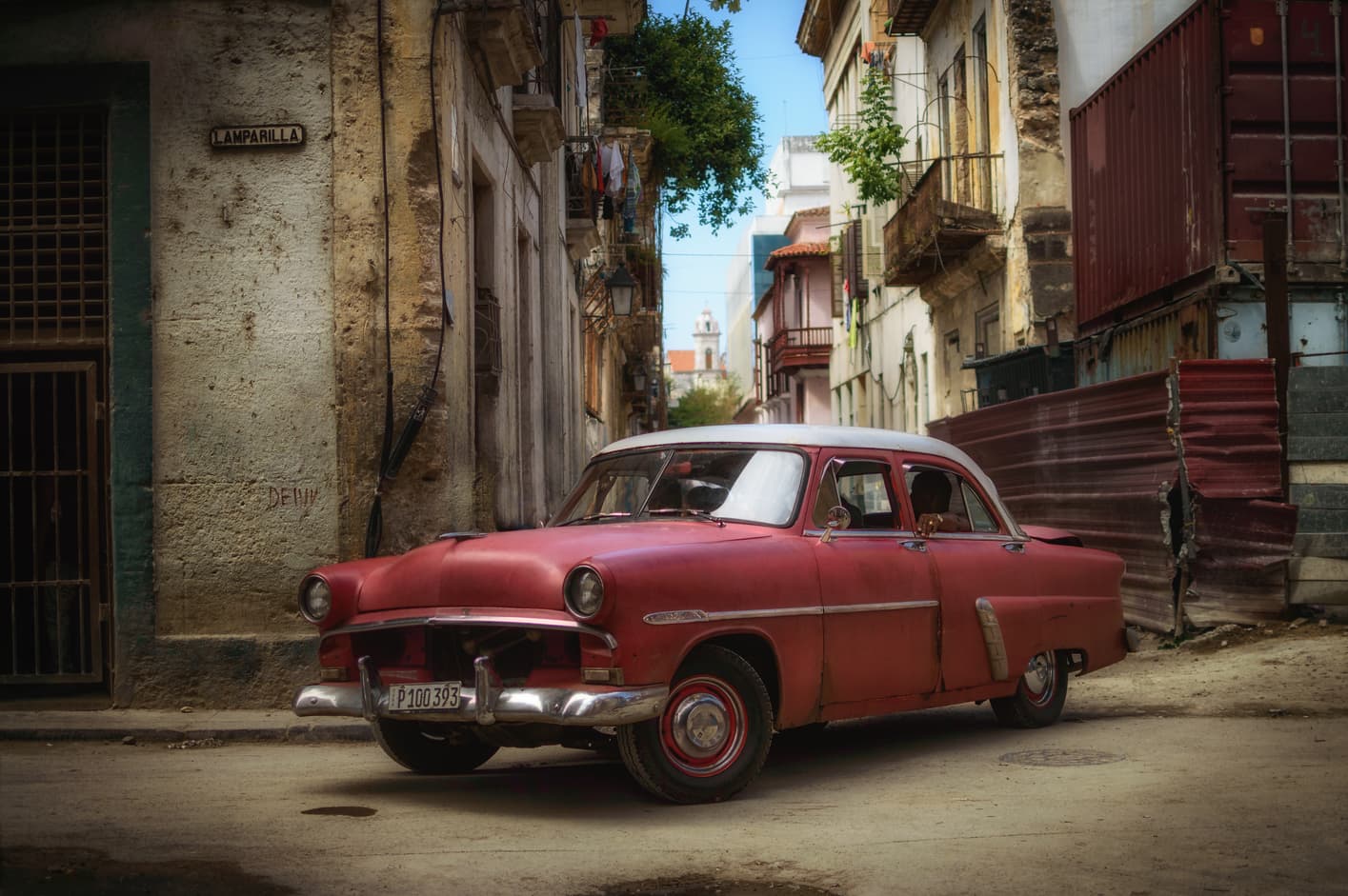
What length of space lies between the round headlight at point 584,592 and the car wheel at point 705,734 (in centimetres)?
48

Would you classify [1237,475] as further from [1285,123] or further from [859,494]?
[859,494]

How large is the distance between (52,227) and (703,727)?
5933 mm

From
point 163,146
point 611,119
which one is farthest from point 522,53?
point 611,119

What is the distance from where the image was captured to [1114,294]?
15.5 meters

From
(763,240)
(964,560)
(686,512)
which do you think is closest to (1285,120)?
(964,560)

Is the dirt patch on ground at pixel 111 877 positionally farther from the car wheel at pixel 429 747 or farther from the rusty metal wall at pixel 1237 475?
the rusty metal wall at pixel 1237 475

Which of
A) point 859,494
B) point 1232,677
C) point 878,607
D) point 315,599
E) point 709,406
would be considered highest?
point 709,406

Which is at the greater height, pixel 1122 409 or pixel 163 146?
pixel 163 146

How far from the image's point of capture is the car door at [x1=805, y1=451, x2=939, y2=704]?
258 inches

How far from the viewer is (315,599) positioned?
253 inches

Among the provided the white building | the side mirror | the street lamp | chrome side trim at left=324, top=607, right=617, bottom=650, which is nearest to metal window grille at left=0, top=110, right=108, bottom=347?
chrome side trim at left=324, top=607, right=617, bottom=650

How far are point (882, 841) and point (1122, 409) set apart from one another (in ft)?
25.4

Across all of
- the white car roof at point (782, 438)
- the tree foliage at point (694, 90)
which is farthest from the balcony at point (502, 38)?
the tree foliage at point (694, 90)

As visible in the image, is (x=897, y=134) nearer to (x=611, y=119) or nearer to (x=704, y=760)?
(x=611, y=119)
